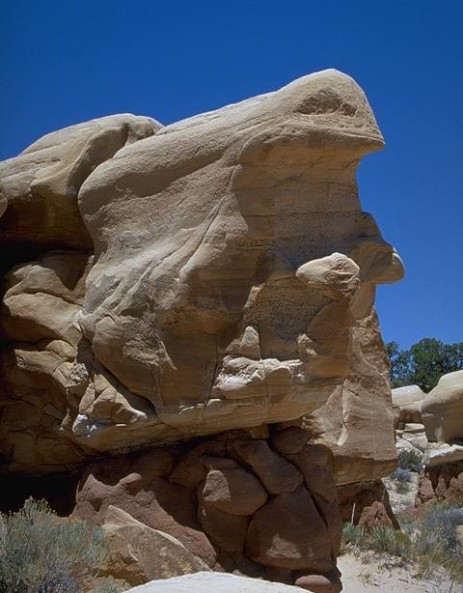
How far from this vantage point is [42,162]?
31.8ft

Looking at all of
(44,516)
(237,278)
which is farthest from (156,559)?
(237,278)

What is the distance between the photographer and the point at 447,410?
16.9 metres

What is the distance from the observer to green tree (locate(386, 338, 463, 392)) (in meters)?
39.2

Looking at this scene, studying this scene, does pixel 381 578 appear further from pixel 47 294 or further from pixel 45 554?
pixel 45 554

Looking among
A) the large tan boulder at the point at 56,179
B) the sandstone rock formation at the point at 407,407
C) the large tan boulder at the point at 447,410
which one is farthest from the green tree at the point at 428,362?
the large tan boulder at the point at 56,179

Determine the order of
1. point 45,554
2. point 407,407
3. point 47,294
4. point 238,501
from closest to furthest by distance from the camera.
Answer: point 45,554
point 238,501
point 47,294
point 407,407

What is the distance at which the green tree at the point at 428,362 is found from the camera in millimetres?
39156

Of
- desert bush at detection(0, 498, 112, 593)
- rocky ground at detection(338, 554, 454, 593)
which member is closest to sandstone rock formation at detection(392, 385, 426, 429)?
Result: rocky ground at detection(338, 554, 454, 593)

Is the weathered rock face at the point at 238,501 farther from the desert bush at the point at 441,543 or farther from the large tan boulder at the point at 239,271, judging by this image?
the desert bush at the point at 441,543

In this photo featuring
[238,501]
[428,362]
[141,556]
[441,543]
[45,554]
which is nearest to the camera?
[45,554]

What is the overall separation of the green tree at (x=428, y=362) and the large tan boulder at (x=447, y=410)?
69.4 ft

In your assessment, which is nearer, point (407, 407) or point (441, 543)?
point (441, 543)

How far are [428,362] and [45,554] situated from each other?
35.7 m

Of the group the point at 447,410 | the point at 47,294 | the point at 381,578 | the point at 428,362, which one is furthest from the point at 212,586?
the point at 428,362
